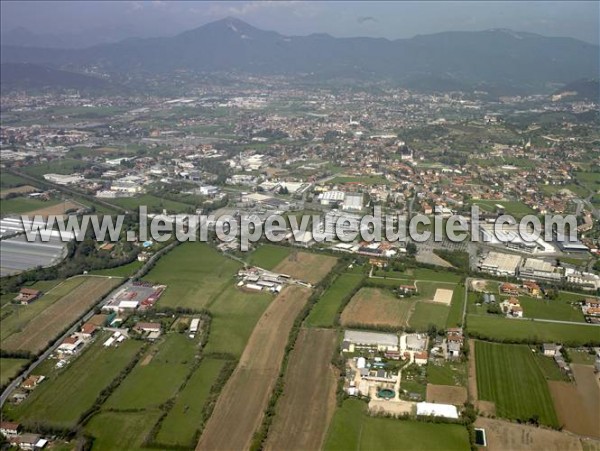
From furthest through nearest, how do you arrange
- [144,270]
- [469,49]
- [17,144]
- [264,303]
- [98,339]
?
[469,49] → [17,144] → [144,270] → [264,303] → [98,339]

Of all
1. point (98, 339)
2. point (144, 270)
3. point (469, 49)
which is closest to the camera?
point (98, 339)

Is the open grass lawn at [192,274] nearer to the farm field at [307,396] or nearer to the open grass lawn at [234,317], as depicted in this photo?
the open grass lawn at [234,317]

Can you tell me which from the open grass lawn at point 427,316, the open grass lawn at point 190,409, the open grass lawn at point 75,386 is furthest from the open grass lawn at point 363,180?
the open grass lawn at point 190,409

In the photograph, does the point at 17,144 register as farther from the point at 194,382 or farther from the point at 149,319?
the point at 194,382

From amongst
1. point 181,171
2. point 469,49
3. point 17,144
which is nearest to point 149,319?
point 181,171

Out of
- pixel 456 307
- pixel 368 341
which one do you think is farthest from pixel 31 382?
pixel 456 307

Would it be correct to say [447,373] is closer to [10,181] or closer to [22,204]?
[22,204]

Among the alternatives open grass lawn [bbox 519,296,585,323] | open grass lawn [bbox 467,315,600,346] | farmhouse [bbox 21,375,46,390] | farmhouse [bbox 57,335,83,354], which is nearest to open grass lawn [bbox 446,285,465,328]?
open grass lawn [bbox 467,315,600,346]

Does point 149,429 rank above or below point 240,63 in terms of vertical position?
below
